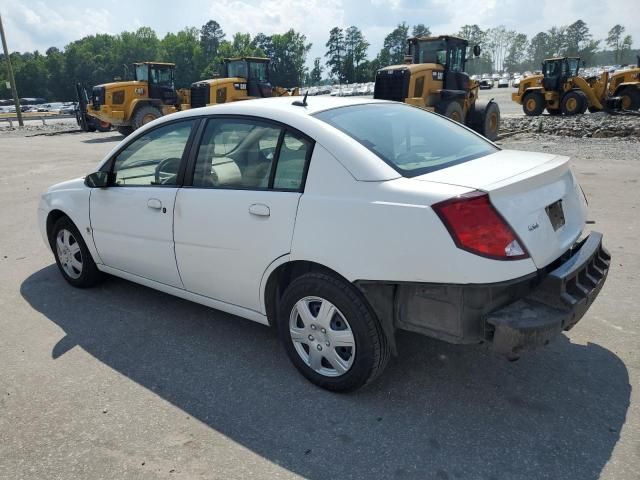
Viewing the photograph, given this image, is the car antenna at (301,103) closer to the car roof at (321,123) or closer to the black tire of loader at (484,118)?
the car roof at (321,123)

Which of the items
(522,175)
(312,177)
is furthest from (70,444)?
(522,175)

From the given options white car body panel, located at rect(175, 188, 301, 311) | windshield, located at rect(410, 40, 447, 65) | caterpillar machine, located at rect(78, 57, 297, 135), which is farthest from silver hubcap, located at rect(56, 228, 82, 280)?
caterpillar machine, located at rect(78, 57, 297, 135)

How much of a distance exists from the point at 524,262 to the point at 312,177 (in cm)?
118

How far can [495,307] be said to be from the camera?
8.54ft

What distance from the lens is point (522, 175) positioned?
2.74 m

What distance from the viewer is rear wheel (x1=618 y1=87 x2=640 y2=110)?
862 inches

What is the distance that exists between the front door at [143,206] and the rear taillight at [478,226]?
6.47ft

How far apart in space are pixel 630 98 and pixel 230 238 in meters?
24.0

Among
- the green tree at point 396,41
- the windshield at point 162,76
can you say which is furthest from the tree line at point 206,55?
the windshield at point 162,76

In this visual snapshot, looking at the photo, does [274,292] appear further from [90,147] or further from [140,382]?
[90,147]

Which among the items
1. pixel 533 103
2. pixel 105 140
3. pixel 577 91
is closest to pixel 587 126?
pixel 577 91

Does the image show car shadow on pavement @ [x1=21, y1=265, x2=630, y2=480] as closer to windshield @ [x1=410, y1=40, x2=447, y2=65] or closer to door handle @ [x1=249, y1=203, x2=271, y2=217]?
door handle @ [x1=249, y1=203, x2=271, y2=217]

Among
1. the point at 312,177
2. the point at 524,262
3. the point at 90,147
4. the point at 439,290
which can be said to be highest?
the point at 312,177

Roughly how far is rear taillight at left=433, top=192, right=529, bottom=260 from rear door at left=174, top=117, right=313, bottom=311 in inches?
34.8
